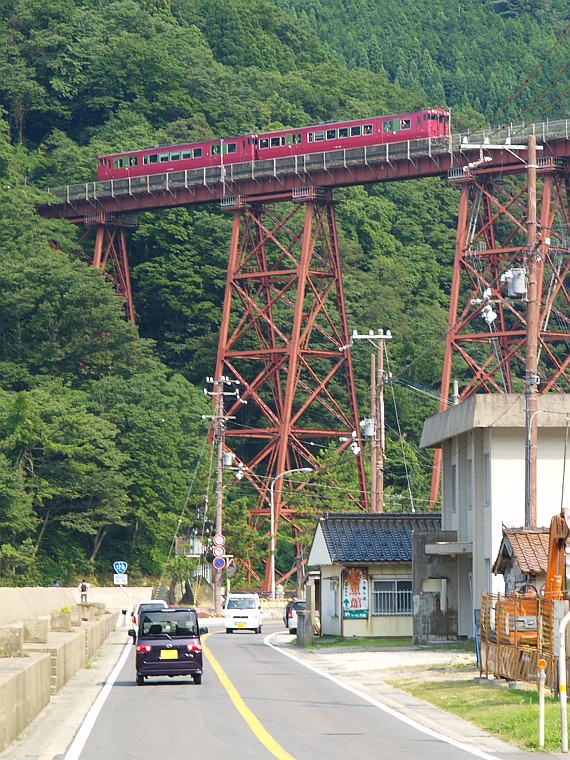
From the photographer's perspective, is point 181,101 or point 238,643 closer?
point 238,643

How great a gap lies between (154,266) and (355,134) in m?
23.5

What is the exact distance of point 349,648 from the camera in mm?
37062

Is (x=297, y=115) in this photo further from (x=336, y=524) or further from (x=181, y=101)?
(x=336, y=524)

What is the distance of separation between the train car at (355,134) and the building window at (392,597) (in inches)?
1023

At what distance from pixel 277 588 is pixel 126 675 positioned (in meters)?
41.4

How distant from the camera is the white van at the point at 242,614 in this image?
49281 millimetres

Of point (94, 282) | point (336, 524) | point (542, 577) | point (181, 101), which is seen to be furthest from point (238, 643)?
point (181, 101)

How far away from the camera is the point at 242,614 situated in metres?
49.3

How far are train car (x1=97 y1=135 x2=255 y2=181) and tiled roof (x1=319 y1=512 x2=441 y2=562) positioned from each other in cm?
2924

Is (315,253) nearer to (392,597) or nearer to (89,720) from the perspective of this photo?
(392,597)

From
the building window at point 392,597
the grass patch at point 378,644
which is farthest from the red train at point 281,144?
the grass patch at point 378,644

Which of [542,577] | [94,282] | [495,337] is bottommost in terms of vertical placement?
[542,577]

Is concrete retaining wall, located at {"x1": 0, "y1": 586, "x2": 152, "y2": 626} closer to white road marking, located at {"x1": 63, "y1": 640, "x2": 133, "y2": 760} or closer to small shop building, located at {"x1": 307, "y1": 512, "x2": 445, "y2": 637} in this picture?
white road marking, located at {"x1": 63, "y1": 640, "x2": 133, "y2": 760}

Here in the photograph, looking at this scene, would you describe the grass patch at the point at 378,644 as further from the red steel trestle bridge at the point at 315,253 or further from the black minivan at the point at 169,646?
the red steel trestle bridge at the point at 315,253
